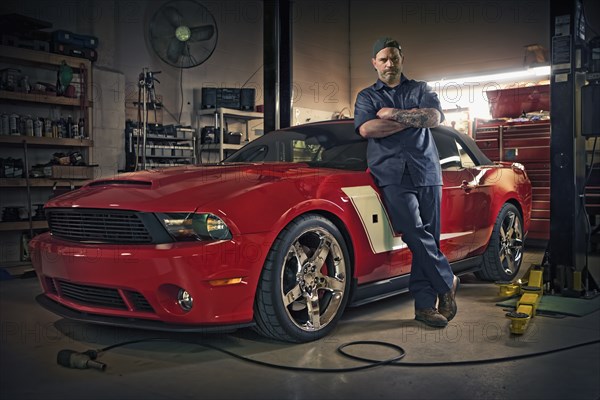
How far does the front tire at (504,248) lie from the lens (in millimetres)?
4262

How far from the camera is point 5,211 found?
20.1ft

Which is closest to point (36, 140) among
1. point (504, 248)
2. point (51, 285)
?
point (51, 285)

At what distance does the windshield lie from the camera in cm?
339

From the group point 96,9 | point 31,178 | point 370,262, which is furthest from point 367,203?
point 96,9

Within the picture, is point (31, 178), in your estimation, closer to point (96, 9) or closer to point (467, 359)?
point (96, 9)

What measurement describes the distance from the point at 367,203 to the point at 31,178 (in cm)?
443

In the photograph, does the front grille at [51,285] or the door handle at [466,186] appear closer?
the front grille at [51,285]

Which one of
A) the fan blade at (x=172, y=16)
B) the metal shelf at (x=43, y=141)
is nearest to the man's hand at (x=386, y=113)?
the metal shelf at (x=43, y=141)

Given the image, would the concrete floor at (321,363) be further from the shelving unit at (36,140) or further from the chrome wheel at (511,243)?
the shelving unit at (36,140)

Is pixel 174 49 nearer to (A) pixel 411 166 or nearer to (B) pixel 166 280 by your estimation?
(A) pixel 411 166

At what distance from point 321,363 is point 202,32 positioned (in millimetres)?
5565

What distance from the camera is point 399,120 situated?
9.96 feet

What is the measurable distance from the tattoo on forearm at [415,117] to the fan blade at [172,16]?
4834 millimetres

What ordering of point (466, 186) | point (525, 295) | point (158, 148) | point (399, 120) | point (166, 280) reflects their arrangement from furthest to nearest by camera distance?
point (158, 148), point (466, 186), point (525, 295), point (399, 120), point (166, 280)
